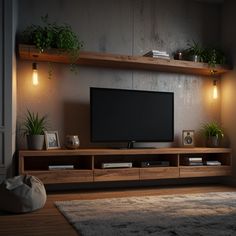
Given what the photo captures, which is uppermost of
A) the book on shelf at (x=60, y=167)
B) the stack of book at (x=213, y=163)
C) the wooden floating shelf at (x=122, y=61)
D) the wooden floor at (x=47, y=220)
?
the wooden floating shelf at (x=122, y=61)

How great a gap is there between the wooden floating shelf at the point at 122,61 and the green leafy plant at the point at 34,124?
2.41ft

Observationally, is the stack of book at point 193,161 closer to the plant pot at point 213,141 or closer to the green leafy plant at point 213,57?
the plant pot at point 213,141

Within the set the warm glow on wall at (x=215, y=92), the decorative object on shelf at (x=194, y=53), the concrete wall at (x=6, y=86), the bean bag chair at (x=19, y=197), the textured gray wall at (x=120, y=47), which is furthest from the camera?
the warm glow on wall at (x=215, y=92)

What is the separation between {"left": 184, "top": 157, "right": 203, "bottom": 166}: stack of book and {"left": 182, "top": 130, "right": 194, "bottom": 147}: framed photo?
269mm

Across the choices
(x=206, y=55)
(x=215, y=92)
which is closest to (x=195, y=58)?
(x=206, y=55)

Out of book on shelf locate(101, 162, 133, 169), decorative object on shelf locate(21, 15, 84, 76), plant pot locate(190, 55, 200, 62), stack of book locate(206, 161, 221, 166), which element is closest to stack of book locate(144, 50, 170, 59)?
plant pot locate(190, 55, 200, 62)

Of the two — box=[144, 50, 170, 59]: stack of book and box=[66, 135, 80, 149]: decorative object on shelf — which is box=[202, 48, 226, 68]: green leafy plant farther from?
box=[66, 135, 80, 149]: decorative object on shelf

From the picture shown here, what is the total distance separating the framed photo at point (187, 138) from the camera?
4766mm

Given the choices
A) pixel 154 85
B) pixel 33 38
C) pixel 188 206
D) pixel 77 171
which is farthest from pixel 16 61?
pixel 188 206

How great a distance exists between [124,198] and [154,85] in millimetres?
1860

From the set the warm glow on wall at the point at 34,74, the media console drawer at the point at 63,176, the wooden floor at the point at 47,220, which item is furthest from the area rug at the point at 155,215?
the warm glow on wall at the point at 34,74

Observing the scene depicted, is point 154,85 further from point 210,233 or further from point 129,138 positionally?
point 210,233

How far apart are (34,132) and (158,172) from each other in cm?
167

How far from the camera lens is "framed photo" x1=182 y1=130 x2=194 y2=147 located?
477cm
